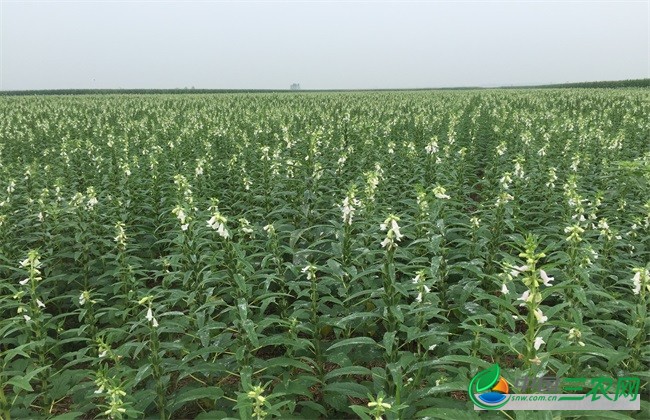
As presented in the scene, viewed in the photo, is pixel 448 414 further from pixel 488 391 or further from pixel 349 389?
pixel 349 389

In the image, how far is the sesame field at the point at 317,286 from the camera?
2.99 metres

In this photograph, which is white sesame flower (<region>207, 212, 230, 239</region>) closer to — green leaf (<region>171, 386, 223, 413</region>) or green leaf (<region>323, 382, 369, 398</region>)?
green leaf (<region>171, 386, 223, 413</region>)

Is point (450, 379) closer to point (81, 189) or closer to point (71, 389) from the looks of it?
point (71, 389)

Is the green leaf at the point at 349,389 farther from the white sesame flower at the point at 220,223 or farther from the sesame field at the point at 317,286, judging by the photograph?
the white sesame flower at the point at 220,223

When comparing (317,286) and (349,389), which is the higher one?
(317,286)

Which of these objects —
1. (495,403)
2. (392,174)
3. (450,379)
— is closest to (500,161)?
(392,174)

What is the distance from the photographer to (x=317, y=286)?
12.8 feet

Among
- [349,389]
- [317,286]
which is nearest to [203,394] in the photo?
[349,389]

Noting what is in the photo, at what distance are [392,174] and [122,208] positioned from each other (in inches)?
181

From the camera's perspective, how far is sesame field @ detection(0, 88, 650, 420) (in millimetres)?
2988

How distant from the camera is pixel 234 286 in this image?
394 centimetres

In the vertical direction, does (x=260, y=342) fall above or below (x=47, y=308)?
above

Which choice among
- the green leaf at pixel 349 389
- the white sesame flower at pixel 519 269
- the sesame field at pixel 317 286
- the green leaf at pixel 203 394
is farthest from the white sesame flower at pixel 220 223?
the white sesame flower at pixel 519 269

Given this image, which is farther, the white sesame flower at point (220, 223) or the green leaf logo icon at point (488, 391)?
the white sesame flower at point (220, 223)
